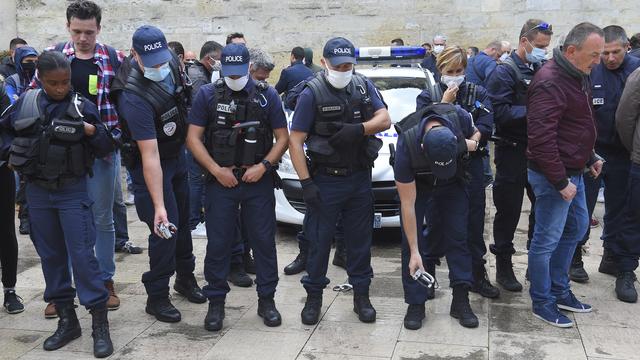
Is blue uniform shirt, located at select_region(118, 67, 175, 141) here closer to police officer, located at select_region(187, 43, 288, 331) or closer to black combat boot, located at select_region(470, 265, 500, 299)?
police officer, located at select_region(187, 43, 288, 331)

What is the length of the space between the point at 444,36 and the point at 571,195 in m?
10.1

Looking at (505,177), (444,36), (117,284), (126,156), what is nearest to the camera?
(126,156)

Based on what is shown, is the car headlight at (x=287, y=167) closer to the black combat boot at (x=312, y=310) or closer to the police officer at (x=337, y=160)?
the police officer at (x=337, y=160)

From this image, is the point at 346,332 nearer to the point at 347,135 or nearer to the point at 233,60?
the point at 347,135

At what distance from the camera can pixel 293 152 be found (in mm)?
4555

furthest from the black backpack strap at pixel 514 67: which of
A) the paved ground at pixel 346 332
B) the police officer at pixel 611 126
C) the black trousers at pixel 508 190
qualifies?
the paved ground at pixel 346 332

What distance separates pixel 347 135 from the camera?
445 centimetres

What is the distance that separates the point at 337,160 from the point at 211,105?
0.92m

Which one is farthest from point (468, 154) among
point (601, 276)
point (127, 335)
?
point (127, 335)

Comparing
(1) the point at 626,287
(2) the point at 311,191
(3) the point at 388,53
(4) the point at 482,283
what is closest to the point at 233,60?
(2) the point at 311,191

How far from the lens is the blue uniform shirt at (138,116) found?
432cm

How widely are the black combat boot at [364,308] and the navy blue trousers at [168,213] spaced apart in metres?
1.31

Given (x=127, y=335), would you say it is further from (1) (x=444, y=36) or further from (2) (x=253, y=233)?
(1) (x=444, y=36)

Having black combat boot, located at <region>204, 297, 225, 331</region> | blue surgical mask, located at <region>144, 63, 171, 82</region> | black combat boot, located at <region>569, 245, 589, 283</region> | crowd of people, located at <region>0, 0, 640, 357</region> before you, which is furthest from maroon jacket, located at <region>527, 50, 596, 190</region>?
blue surgical mask, located at <region>144, 63, 171, 82</region>
